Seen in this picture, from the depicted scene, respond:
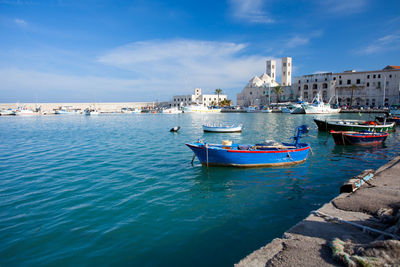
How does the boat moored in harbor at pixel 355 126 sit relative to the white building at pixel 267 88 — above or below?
below

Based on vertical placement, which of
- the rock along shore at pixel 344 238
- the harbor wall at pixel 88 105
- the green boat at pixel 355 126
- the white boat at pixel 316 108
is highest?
the harbor wall at pixel 88 105

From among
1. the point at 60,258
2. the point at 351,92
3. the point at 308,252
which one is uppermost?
the point at 351,92

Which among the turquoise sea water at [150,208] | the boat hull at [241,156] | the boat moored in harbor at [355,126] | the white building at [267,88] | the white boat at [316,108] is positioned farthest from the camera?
the white building at [267,88]

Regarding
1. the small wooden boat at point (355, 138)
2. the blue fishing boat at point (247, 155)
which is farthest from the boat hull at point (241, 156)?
the small wooden boat at point (355, 138)

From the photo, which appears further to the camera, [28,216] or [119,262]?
[28,216]

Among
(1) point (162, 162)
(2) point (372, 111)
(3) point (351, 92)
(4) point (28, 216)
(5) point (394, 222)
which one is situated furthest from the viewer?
(3) point (351, 92)

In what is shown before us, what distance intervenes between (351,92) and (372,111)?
60.9ft

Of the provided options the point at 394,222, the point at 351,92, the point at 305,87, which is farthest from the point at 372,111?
the point at 394,222

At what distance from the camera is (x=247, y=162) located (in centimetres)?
1354

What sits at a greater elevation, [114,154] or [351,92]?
[351,92]

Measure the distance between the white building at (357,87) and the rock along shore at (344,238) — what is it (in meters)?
89.5

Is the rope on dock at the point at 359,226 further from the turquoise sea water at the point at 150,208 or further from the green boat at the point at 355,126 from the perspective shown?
the green boat at the point at 355,126

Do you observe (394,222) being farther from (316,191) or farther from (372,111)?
(372,111)

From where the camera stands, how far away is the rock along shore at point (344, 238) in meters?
4.09
